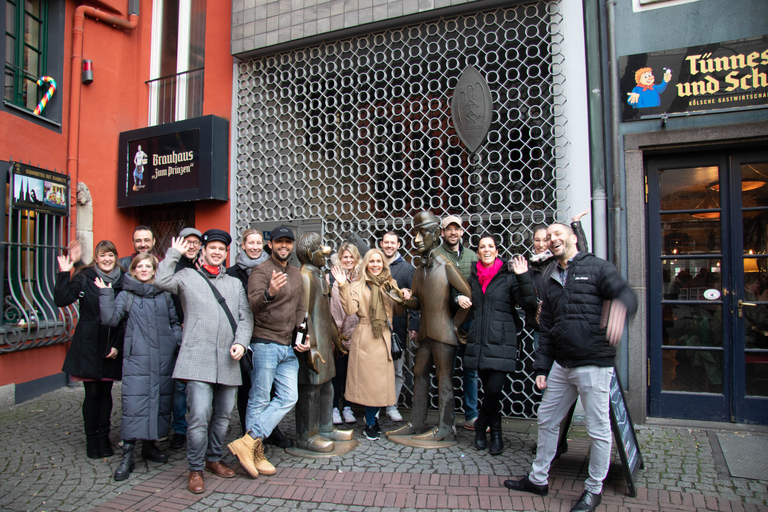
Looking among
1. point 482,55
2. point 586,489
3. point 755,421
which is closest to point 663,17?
point 482,55

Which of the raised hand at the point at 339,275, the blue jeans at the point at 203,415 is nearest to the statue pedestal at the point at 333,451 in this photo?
the blue jeans at the point at 203,415

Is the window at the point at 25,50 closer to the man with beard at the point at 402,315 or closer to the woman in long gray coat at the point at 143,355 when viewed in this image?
the woman in long gray coat at the point at 143,355

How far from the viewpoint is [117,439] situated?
504 cm

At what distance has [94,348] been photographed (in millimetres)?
4391

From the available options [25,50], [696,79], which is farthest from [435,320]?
[25,50]

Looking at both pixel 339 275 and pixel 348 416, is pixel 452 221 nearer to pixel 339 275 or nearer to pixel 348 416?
pixel 339 275

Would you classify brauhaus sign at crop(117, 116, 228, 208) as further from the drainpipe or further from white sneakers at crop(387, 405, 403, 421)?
white sneakers at crop(387, 405, 403, 421)

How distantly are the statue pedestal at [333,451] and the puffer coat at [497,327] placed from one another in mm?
1305

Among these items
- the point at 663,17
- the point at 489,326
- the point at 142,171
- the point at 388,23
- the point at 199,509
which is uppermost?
the point at 388,23

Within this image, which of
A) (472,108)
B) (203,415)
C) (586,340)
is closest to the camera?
(586,340)

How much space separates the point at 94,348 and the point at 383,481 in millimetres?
2725

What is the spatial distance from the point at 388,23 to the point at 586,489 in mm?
5723

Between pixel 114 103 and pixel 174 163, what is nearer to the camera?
pixel 174 163

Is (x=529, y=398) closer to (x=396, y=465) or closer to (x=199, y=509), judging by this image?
(x=396, y=465)
